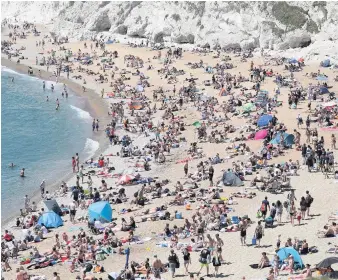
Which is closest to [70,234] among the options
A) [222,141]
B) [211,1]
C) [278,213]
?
[278,213]

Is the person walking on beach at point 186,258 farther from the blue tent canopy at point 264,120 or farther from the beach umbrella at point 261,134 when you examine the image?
the blue tent canopy at point 264,120

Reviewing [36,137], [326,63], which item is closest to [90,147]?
[36,137]

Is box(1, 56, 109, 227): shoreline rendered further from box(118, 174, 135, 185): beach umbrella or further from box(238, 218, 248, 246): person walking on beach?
box(238, 218, 248, 246): person walking on beach

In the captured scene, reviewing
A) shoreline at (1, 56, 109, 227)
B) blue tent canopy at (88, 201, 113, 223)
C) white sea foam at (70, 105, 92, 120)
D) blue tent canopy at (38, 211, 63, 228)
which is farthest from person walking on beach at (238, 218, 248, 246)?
white sea foam at (70, 105, 92, 120)

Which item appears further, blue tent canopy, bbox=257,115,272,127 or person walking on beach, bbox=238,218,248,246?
blue tent canopy, bbox=257,115,272,127

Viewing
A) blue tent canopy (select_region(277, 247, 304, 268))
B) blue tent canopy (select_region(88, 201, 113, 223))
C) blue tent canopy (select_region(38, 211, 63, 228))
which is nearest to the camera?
blue tent canopy (select_region(277, 247, 304, 268))

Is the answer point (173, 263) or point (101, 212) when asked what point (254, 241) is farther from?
point (101, 212)

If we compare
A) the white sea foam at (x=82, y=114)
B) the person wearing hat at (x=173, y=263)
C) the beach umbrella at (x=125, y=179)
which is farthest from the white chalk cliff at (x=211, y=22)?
the person wearing hat at (x=173, y=263)

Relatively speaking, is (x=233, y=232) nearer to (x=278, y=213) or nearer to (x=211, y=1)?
(x=278, y=213)
